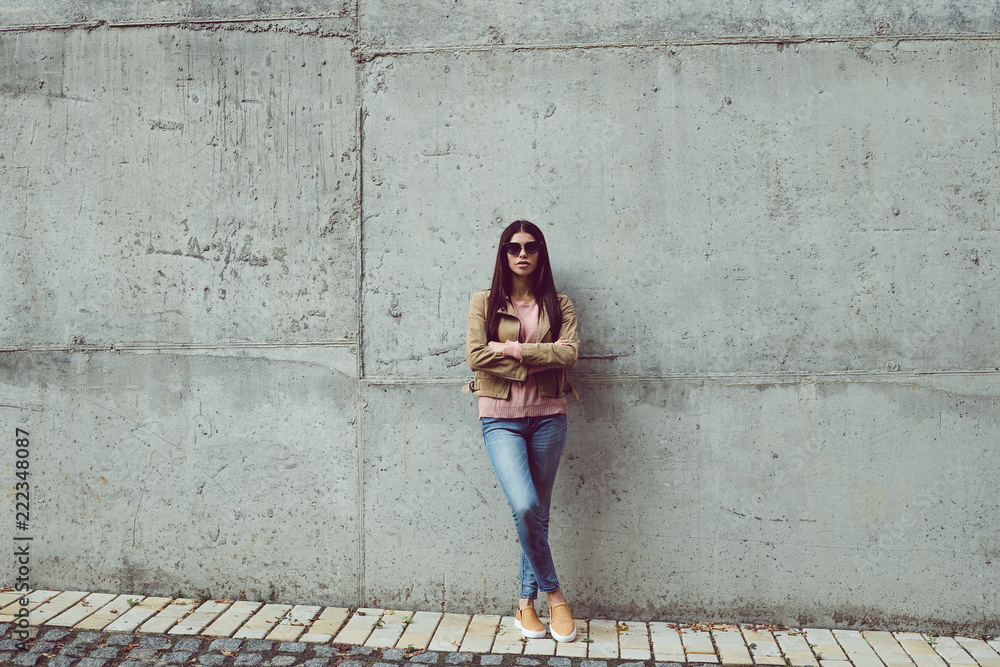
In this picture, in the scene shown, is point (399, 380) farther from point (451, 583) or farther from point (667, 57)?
point (667, 57)

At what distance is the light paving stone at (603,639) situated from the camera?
12.3 ft

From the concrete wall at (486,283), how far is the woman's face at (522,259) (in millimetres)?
388

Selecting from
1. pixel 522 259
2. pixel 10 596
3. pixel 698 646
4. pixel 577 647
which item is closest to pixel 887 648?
pixel 698 646

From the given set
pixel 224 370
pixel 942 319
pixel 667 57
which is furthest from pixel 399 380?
pixel 942 319

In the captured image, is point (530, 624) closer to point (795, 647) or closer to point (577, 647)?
point (577, 647)

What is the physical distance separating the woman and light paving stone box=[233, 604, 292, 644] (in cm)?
143

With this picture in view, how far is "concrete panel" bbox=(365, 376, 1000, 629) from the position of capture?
163 inches

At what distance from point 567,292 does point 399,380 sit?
3.77ft

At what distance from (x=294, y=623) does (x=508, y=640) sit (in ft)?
4.11

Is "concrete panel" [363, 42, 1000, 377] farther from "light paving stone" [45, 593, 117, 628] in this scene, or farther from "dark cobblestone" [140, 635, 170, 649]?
"light paving stone" [45, 593, 117, 628]

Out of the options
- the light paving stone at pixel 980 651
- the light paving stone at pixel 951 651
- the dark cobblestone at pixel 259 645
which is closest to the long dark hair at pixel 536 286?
the dark cobblestone at pixel 259 645

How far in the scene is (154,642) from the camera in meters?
3.85

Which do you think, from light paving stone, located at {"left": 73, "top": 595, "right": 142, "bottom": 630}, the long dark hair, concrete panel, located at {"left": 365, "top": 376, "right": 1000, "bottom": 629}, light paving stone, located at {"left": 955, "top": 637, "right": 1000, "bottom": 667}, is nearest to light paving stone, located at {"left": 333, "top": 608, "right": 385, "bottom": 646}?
concrete panel, located at {"left": 365, "top": 376, "right": 1000, "bottom": 629}

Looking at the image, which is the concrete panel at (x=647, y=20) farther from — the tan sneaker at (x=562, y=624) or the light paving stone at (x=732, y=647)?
the light paving stone at (x=732, y=647)
